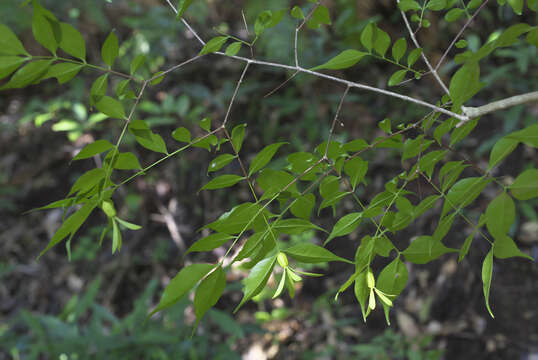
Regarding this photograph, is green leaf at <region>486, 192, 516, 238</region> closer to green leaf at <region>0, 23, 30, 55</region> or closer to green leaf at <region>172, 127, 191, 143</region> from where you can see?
green leaf at <region>172, 127, 191, 143</region>

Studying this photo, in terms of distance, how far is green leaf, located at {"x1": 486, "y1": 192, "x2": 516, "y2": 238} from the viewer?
1.25ft

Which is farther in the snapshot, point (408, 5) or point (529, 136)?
point (408, 5)

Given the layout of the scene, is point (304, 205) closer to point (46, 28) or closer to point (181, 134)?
point (181, 134)

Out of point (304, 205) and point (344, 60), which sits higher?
point (344, 60)

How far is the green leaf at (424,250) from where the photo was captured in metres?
0.46

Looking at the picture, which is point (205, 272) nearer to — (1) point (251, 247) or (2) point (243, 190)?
(1) point (251, 247)

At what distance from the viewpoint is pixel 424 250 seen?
1.54ft

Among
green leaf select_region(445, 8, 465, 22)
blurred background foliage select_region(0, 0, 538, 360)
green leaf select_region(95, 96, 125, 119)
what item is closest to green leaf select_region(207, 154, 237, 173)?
green leaf select_region(95, 96, 125, 119)

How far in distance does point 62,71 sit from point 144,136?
0.11 metres

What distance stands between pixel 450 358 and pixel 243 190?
1.35 m

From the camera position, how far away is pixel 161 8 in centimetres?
255

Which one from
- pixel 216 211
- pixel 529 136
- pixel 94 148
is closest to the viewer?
pixel 529 136

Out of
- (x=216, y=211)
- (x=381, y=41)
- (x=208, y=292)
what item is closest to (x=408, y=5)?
(x=381, y=41)

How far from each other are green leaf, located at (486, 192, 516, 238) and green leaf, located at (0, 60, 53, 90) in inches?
18.1
